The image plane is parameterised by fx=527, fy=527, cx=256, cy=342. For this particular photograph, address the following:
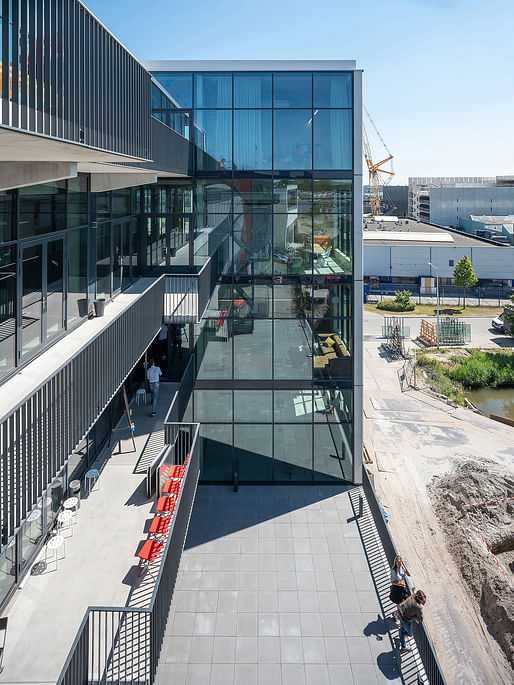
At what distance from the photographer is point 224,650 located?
10039mm

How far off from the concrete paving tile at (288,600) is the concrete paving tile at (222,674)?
6.22ft

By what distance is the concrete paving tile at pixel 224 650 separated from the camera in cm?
980

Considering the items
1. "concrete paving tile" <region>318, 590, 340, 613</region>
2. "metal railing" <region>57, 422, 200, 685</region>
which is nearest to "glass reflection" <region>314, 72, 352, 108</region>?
"metal railing" <region>57, 422, 200, 685</region>

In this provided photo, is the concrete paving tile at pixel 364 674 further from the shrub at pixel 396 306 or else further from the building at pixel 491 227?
the building at pixel 491 227

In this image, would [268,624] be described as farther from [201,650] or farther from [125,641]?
[125,641]

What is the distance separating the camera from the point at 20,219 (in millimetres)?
6621

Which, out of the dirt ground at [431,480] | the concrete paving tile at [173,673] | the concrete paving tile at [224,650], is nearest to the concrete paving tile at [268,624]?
the concrete paving tile at [224,650]

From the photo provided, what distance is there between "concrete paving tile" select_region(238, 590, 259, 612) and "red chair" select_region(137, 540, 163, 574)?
149 inches

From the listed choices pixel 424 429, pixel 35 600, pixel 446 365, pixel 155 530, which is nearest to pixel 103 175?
pixel 155 530

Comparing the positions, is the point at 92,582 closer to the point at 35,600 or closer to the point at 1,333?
the point at 35,600

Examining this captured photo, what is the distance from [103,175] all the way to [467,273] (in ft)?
160

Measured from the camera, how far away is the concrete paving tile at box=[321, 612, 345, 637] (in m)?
10.5

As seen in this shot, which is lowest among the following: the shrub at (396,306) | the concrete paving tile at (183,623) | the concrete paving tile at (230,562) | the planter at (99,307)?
the concrete paving tile at (183,623)

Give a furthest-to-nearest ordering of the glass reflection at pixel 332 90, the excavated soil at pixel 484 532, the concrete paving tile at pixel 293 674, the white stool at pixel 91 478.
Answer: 1. the glass reflection at pixel 332 90
2. the excavated soil at pixel 484 532
3. the white stool at pixel 91 478
4. the concrete paving tile at pixel 293 674
